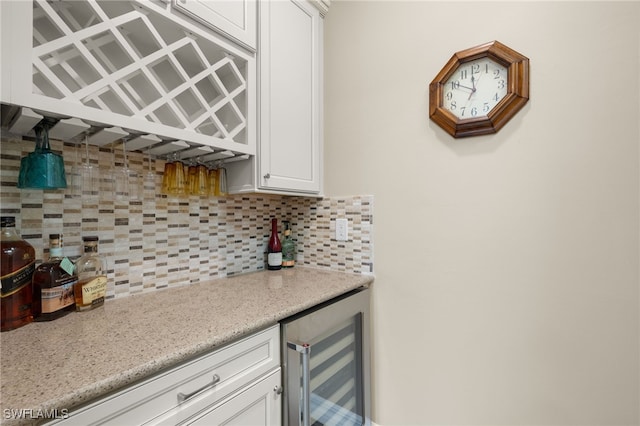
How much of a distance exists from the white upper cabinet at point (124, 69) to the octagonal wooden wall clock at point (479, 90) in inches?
→ 33.3

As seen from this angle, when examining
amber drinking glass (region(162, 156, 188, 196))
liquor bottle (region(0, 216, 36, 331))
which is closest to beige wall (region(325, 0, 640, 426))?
amber drinking glass (region(162, 156, 188, 196))

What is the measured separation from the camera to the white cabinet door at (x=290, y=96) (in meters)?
1.35

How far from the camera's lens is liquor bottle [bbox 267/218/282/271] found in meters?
1.72

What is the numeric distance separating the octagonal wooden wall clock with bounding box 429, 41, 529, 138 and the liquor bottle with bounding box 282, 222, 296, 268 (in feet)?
3.36

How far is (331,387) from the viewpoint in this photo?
1322 mm

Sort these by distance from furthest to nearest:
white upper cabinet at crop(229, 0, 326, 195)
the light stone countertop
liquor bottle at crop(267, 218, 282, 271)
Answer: liquor bottle at crop(267, 218, 282, 271), white upper cabinet at crop(229, 0, 326, 195), the light stone countertop

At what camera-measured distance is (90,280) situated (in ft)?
3.32

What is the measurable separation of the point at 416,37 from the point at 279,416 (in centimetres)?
171

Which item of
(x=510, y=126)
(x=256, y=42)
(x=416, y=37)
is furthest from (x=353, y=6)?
(x=510, y=126)

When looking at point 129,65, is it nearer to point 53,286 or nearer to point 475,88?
point 53,286

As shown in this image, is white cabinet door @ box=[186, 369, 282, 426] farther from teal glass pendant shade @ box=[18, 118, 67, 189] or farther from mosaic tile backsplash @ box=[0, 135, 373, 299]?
teal glass pendant shade @ box=[18, 118, 67, 189]

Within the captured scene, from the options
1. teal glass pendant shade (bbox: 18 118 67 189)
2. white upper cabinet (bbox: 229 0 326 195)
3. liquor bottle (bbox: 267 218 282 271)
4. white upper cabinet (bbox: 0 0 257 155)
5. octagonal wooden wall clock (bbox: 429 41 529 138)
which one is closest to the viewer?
white upper cabinet (bbox: 0 0 257 155)

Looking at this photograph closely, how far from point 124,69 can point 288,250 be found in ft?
3.90

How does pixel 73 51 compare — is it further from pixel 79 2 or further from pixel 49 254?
pixel 49 254
